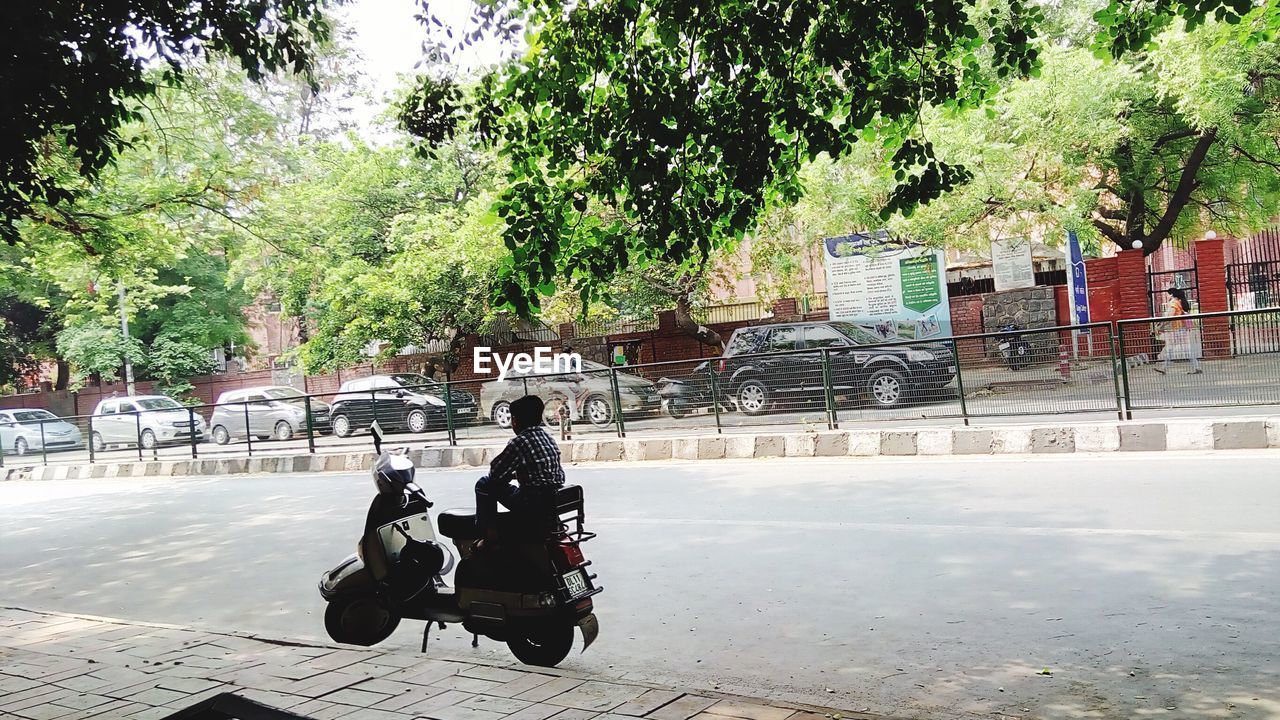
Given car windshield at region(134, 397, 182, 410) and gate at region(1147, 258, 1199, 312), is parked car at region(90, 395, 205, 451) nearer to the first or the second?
car windshield at region(134, 397, 182, 410)

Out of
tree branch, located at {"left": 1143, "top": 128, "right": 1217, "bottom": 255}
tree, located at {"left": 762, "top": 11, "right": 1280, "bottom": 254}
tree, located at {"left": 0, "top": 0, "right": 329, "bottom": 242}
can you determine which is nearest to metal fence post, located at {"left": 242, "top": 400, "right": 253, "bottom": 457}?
tree, located at {"left": 762, "top": 11, "right": 1280, "bottom": 254}

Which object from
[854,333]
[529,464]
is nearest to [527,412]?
[529,464]

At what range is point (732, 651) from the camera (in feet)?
17.1

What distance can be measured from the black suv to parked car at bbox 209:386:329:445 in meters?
9.66

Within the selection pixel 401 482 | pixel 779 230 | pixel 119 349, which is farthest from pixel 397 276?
pixel 401 482

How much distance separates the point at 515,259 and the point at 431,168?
2210 cm

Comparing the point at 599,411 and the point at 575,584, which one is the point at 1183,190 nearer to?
the point at 599,411

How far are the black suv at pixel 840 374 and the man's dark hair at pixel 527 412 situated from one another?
882cm

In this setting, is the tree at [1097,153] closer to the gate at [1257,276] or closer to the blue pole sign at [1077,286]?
the blue pole sign at [1077,286]

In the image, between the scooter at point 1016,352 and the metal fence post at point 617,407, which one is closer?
the scooter at point 1016,352

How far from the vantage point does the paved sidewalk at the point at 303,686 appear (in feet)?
13.3

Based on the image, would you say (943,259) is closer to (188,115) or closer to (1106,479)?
(1106,479)

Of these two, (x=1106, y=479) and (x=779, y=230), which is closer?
(x=1106, y=479)

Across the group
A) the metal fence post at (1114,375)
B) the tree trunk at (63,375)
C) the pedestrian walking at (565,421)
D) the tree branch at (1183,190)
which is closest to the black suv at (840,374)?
the metal fence post at (1114,375)
